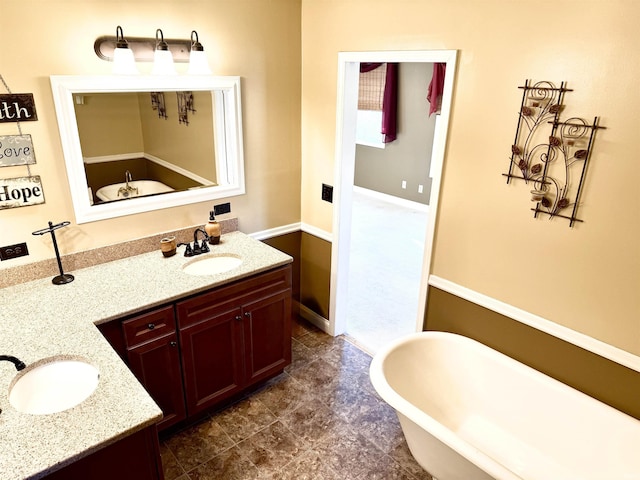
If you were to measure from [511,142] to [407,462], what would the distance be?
180 cm

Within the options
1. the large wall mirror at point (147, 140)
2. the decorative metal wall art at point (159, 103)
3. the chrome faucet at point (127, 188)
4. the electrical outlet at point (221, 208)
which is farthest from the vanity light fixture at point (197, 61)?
the electrical outlet at point (221, 208)

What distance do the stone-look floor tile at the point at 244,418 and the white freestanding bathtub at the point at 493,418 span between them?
34.7 inches

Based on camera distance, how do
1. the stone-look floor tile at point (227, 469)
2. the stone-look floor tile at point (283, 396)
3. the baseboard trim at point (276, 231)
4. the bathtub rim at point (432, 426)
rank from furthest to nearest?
1. the baseboard trim at point (276, 231)
2. the stone-look floor tile at point (283, 396)
3. the stone-look floor tile at point (227, 469)
4. the bathtub rim at point (432, 426)

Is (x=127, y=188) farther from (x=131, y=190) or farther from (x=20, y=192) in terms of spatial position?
(x=20, y=192)

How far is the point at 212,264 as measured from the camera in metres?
2.75

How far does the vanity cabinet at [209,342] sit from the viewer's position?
221 centimetres

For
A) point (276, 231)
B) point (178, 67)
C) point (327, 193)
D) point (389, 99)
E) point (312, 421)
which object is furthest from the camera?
point (389, 99)

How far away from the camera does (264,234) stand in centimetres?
332

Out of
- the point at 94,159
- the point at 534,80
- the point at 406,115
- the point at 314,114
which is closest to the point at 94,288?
the point at 94,159

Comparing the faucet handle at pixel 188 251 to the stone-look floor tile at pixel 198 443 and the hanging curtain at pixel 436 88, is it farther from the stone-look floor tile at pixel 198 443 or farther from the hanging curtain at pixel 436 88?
the hanging curtain at pixel 436 88

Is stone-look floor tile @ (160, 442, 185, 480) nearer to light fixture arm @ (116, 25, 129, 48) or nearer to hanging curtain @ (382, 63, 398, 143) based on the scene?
light fixture arm @ (116, 25, 129, 48)

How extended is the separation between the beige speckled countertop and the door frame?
70cm

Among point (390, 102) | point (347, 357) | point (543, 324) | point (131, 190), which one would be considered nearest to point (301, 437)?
point (347, 357)

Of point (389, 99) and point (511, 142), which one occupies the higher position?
point (389, 99)
